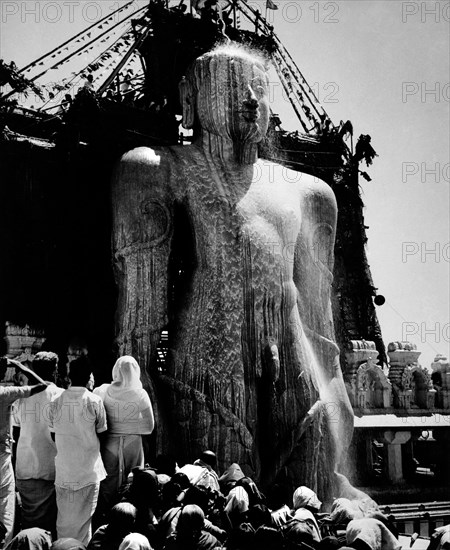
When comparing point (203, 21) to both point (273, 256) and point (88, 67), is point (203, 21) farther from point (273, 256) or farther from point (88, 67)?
point (273, 256)

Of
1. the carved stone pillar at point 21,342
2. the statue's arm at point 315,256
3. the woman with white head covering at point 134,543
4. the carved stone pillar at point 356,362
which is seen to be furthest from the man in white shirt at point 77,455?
the carved stone pillar at point 356,362

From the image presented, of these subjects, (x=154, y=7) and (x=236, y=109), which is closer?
(x=236, y=109)

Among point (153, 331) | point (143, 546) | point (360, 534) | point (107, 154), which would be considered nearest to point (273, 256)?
point (153, 331)

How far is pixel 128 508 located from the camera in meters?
5.07

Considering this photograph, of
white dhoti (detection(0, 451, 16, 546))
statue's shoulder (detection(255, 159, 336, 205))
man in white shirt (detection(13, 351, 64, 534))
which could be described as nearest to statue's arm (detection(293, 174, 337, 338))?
statue's shoulder (detection(255, 159, 336, 205))

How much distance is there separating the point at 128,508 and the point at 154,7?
26.1 ft

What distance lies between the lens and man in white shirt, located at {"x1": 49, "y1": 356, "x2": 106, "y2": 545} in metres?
5.43

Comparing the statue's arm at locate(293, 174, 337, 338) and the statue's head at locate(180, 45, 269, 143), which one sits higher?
the statue's head at locate(180, 45, 269, 143)

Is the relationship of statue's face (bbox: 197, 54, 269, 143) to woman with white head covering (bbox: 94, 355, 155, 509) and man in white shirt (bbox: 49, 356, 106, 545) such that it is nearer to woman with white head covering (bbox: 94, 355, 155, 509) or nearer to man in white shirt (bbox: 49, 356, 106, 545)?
woman with white head covering (bbox: 94, 355, 155, 509)

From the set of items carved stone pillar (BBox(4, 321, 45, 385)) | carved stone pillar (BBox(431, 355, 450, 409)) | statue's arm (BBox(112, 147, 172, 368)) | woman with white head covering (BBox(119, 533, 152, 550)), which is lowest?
woman with white head covering (BBox(119, 533, 152, 550))

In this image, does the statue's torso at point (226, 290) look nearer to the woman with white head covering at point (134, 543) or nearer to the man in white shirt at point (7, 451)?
the man in white shirt at point (7, 451)

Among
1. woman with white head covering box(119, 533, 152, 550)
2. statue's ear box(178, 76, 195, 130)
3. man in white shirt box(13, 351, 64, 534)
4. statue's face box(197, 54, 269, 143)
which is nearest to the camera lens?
woman with white head covering box(119, 533, 152, 550)

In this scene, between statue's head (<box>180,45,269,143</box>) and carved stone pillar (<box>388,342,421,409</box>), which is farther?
carved stone pillar (<box>388,342,421,409</box>)

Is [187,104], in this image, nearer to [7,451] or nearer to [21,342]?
[21,342]
